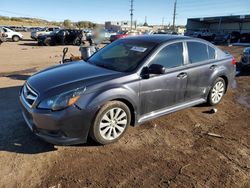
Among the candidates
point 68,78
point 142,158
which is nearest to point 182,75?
point 142,158

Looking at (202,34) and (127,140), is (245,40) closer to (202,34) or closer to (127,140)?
(202,34)

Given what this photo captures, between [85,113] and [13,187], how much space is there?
4.02ft

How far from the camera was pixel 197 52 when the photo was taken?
4.95 meters

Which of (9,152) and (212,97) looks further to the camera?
(212,97)

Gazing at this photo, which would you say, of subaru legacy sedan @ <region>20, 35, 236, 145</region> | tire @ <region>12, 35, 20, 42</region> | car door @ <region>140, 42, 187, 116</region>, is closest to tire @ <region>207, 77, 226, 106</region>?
subaru legacy sedan @ <region>20, 35, 236, 145</region>

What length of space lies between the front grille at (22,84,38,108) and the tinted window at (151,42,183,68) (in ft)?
6.52

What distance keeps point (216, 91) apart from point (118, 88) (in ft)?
9.50

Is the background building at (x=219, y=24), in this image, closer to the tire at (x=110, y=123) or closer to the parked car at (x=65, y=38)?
the parked car at (x=65, y=38)

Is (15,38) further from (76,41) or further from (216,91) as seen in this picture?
(216,91)

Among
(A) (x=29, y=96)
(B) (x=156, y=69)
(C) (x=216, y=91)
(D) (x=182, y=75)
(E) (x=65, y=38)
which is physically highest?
(B) (x=156, y=69)

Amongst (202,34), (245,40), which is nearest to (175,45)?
(245,40)

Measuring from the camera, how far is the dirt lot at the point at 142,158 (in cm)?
301

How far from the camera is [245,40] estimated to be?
112 feet

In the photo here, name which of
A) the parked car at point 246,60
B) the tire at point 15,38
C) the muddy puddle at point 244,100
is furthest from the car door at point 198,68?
the tire at point 15,38
